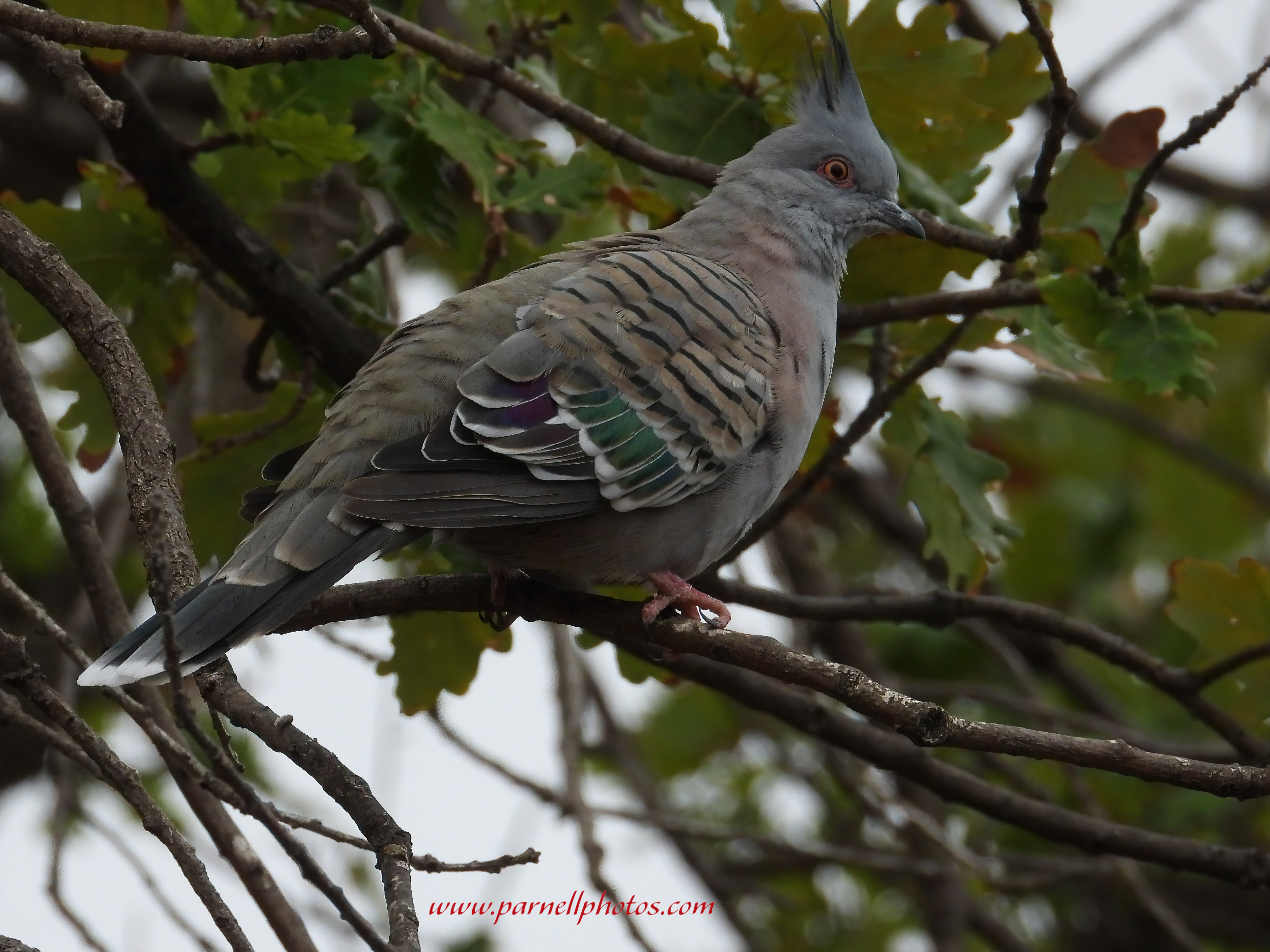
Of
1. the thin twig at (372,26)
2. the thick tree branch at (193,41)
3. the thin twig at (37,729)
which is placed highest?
the thin twig at (372,26)

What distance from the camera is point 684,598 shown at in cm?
324

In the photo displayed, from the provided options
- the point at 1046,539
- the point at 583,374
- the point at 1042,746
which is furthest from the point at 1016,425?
the point at 1042,746

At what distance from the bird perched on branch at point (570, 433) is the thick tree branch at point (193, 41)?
79cm

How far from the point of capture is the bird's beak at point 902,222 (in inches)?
148

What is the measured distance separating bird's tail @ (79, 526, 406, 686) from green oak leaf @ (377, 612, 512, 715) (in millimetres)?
1199

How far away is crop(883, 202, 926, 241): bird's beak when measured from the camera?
3770 millimetres

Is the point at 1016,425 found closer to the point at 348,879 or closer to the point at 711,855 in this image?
the point at 711,855

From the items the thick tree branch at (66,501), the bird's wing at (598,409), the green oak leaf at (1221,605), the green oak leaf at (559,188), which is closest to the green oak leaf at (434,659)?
the thick tree branch at (66,501)

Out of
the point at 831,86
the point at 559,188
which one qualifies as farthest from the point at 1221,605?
the point at 559,188

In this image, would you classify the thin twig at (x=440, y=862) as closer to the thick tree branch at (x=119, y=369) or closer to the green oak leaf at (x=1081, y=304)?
the thick tree branch at (x=119, y=369)

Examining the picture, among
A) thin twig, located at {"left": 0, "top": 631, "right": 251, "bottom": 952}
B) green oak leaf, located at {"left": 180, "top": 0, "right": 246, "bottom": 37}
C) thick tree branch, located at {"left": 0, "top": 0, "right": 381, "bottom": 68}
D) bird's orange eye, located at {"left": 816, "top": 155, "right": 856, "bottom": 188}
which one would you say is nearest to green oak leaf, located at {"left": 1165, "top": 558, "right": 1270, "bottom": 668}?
bird's orange eye, located at {"left": 816, "top": 155, "right": 856, "bottom": 188}

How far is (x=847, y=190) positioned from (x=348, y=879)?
3.51 metres

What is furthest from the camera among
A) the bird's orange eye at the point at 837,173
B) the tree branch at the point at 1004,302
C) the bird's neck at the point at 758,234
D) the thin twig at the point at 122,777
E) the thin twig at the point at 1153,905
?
the thin twig at the point at 1153,905

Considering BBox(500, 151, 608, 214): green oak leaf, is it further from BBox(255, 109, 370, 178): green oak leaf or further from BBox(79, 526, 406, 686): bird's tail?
BBox(79, 526, 406, 686): bird's tail
